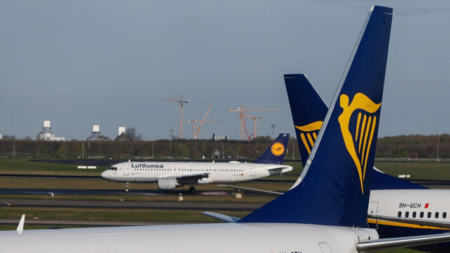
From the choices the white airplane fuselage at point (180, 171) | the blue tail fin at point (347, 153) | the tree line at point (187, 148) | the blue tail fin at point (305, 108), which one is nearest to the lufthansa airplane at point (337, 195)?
the blue tail fin at point (347, 153)

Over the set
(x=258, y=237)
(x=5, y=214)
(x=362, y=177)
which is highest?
(x=362, y=177)

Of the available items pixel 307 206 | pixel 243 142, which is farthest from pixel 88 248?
pixel 243 142

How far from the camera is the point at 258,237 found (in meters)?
7.62

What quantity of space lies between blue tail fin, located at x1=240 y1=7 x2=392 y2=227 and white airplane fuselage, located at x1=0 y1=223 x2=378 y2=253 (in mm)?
269

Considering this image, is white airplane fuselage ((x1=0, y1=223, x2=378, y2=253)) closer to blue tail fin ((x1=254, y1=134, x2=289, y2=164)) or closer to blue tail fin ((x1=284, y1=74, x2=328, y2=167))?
blue tail fin ((x1=284, y1=74, x2=328, y2=167))

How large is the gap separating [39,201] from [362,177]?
37462 mm

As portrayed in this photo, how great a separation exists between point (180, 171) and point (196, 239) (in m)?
49.2

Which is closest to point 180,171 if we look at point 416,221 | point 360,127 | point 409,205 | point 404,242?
point 409,205

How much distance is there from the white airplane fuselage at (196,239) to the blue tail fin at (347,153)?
269mm

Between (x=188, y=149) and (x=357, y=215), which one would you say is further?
(x=188, y=149)

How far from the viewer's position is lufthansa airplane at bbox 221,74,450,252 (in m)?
15.1

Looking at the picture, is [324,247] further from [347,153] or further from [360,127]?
[360,127]

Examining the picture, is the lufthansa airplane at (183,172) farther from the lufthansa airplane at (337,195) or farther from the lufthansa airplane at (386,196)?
the lufthansa airplane at (337,195)

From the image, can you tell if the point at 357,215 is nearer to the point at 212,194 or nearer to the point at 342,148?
the point at 342,148
